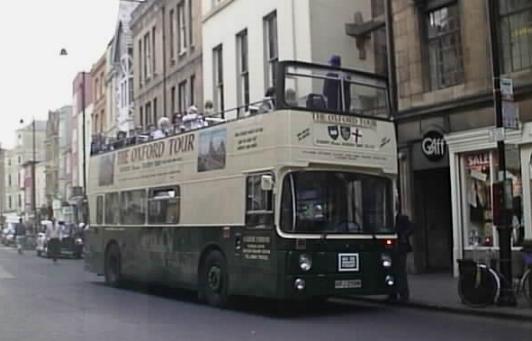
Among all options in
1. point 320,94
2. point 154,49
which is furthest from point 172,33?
point 320,94

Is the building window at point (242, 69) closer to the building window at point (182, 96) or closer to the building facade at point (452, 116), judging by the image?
the building window at point (182, 96)

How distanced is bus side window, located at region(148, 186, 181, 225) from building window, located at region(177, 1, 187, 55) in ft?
58.3

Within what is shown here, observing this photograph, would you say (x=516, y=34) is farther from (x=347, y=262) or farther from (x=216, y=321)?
(x=216, y=321)

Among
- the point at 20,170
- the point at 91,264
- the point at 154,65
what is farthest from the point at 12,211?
the point at 91,264

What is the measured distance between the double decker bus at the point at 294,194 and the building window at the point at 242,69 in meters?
11.0

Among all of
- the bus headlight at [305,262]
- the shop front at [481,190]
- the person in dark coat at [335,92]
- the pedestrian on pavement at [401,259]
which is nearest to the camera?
the bus headlight at [305,262]

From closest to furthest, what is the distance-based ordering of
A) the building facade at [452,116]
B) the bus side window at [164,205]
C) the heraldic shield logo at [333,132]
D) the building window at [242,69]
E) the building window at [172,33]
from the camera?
1. the heraldic shield logo at [333,132]
2. the bus side window at [164,205]
3. the building facade at [452,116]
4. the building window at [242,69]
5. the building window at [172,33]

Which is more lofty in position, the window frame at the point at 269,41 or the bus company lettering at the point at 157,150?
the window frame at the point at 269,41

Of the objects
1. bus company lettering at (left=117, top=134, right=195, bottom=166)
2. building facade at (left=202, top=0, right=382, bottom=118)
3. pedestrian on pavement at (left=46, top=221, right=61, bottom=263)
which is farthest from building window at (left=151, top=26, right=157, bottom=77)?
bus company lettering at (left=117, top=134, right=195, bottom=166)

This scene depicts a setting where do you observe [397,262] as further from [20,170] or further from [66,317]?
[20,170]

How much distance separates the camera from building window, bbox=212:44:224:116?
29172mm

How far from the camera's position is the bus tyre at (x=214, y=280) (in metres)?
14.7

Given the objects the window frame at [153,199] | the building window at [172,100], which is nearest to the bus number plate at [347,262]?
the window frame at [153,199]

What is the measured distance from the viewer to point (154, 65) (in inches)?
1539
